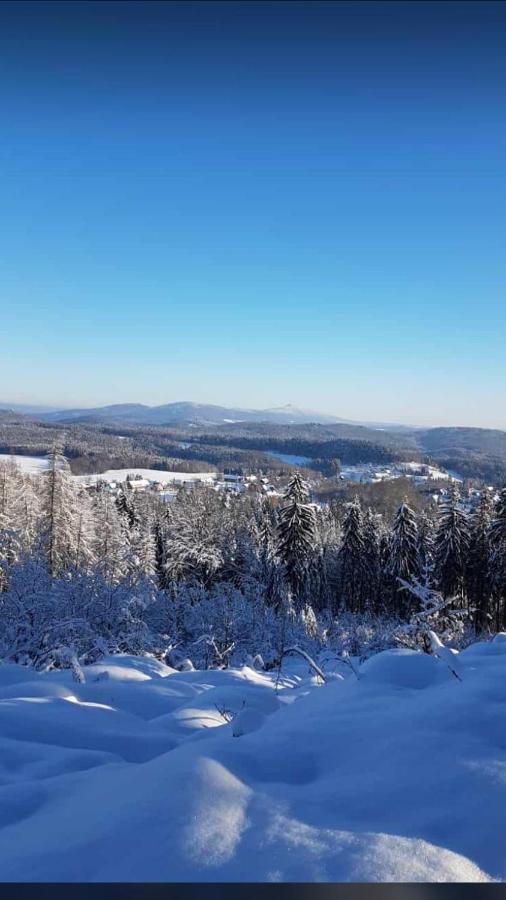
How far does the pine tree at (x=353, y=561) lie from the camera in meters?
32.8

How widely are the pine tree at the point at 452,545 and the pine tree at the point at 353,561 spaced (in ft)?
18.4

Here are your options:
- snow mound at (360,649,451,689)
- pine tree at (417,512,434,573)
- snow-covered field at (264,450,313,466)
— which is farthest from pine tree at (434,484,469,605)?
snow-covered field at (264,450,313,466)

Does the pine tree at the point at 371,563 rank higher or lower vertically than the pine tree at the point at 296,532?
lower

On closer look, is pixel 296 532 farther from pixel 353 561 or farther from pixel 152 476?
pixel 152 476

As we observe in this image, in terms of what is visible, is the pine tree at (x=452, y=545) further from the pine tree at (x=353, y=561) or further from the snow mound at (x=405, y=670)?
the snow mound at (x=405, y=670)

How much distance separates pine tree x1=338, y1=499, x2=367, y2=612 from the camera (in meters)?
32.8

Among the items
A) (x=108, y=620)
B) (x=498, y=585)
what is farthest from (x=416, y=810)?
(x=498, y=585)

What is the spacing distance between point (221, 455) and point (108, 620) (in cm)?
17037

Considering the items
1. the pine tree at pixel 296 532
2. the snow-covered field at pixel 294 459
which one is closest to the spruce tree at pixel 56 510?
the pine tree at pixel 296 532

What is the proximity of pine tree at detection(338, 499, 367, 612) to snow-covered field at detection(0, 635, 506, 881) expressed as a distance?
30295 mm

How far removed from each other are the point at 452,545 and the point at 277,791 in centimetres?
2908

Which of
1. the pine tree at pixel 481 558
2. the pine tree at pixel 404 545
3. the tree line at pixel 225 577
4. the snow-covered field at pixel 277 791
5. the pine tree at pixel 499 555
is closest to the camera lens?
the snow-covered field at pixel 277 791

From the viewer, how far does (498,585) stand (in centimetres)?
2941

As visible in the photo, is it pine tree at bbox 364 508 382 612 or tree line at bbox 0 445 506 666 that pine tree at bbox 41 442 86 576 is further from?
pine tree at bbox 364 508 382 612
